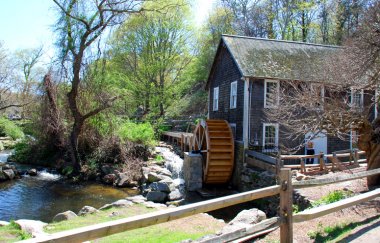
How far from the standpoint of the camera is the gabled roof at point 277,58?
1591cm

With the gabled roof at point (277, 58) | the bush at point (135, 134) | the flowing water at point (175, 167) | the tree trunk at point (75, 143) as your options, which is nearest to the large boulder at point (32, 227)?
the flowing water at point (175, 167)

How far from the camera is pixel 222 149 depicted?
16.0m

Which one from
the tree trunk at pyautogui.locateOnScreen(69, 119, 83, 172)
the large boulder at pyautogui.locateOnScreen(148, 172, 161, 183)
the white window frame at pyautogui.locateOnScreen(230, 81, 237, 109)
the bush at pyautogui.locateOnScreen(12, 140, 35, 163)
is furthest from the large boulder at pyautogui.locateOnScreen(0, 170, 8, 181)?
the white window frame at pyautogui.locateOnScreen(230, 81, 237, 109)

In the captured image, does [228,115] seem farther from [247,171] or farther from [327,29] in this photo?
[327,29]

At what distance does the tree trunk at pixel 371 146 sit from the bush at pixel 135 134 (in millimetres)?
12942

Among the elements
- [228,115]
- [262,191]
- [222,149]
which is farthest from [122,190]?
[262,191]

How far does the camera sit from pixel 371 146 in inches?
362

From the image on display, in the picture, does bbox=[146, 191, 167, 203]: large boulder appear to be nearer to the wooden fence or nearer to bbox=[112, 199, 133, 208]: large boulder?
bbox=[112, 199, 133, 208]: large boulder

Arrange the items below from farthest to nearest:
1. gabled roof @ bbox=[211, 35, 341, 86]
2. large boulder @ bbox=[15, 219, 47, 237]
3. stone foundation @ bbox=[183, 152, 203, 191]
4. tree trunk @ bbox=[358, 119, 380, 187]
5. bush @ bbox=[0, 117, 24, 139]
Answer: bush @ bbox=[0, 117, 24, 139] → stone foundation @ bbox=[183, 152, 203, 191] → gabled roof @ bbox=[211, 35, 341, 86] → tree trunk @ bbox=[358, 119, 380, 187] → large boulder @ bbox=[15, 219, 47, 237]

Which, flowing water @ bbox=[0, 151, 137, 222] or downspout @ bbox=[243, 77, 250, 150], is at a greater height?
downspout @ bbox=[243, 77, 250, 150]

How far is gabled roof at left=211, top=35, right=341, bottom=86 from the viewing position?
15914mm

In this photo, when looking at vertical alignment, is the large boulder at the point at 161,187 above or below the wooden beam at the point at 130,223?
below

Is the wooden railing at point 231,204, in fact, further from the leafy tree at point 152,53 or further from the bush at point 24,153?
the leafy tree at point 152,53

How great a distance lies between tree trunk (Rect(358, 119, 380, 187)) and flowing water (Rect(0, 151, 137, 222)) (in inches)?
356
